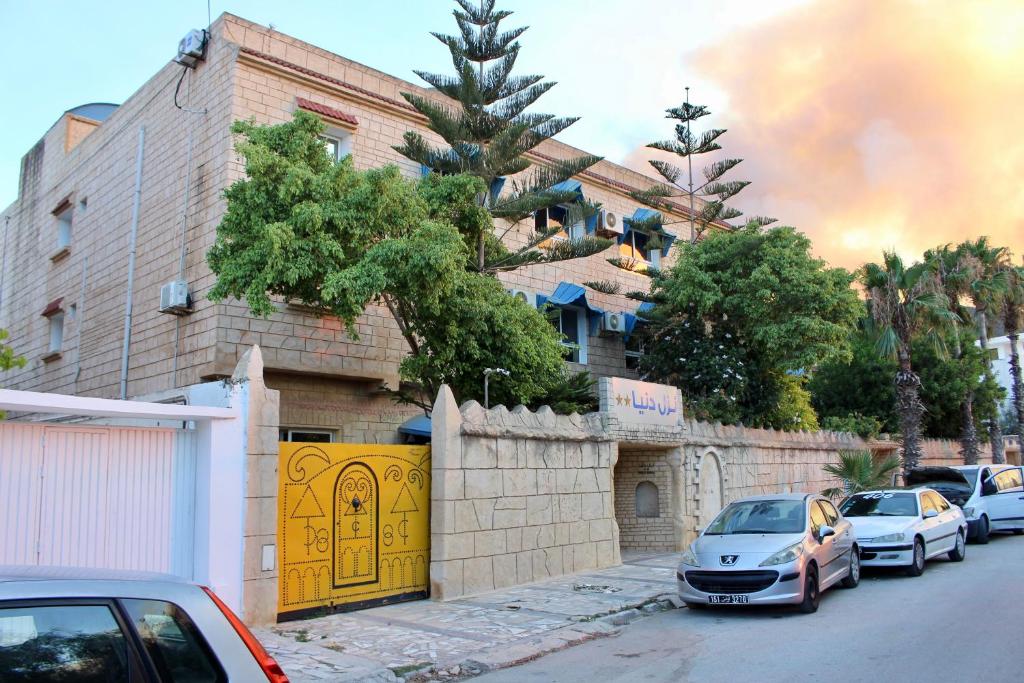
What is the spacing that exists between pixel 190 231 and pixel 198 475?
26.0 ft

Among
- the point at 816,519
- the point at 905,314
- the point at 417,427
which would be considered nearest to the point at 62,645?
the point at 816,519

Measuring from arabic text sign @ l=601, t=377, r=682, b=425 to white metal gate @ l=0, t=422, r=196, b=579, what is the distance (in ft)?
25.6

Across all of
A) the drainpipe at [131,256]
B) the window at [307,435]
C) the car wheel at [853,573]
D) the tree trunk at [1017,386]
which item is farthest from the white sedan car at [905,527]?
the tree trunk at [1017,386]

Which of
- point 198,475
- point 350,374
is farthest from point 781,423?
point 198,475

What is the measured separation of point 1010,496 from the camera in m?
18.0

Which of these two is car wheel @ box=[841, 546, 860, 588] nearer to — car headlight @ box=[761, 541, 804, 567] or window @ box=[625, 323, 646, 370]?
car headlight @ box=[761, 541, 804, 567]

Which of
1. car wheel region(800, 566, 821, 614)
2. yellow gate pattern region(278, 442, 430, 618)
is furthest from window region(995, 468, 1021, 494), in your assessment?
yellow gate pattern region(278, 442, 430, 618)

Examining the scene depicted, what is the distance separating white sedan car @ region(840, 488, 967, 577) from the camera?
12.5 m

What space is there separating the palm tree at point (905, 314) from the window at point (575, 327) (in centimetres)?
869

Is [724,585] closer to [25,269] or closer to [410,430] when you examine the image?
[410,430]

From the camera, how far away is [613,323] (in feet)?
69.6

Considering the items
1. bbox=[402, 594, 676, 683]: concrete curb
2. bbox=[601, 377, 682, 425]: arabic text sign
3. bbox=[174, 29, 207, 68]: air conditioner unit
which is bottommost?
bbox=[402, 594, 676, 683]: concrete curb

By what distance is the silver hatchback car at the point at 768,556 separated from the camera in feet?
31.0

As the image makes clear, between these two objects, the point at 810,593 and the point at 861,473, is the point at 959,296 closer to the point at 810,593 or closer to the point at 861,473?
the point at 861,473
